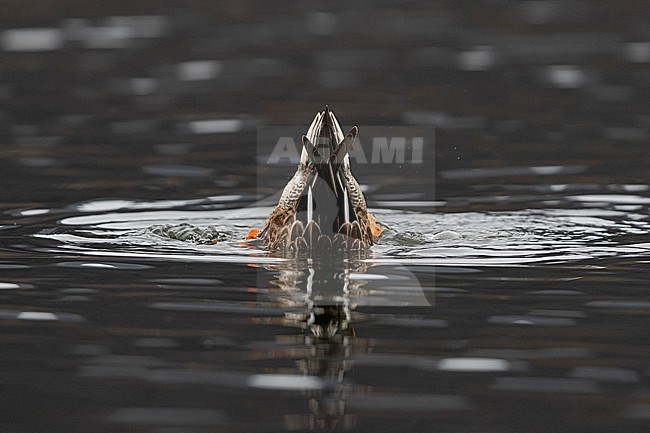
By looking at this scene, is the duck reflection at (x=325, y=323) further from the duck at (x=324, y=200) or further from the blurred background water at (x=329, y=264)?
the duck at (x=324, y=200)

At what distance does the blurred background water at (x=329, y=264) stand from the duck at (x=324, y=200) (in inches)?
8.9

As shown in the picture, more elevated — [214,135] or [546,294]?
[214,135]

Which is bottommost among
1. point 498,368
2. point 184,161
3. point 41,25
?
point 498,368

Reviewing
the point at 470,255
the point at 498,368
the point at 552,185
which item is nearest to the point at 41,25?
the point at 552,185

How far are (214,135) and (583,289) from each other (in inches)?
257

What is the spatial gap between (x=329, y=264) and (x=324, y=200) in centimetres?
41

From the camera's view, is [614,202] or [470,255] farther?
[614,202]

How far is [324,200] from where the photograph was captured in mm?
8664

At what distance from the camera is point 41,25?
1719 centimetres

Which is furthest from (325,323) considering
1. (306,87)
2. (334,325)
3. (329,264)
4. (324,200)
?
(306,87)

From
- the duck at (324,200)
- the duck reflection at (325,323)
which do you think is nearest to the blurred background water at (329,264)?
the duck reflection at (325,323)

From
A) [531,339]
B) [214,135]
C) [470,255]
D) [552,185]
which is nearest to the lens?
[531,339]

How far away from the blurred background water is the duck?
0.74 ft

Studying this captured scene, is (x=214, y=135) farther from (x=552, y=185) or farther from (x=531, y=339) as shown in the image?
(x=531, y=339)
